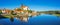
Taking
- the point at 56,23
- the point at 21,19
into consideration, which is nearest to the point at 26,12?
the point at 21,19

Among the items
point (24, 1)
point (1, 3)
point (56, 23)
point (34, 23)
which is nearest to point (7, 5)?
point (1, 3)

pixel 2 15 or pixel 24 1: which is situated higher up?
pixel 24 1

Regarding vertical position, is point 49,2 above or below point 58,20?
above

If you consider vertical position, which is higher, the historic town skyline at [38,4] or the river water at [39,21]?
the historic town skyline at [38,4]

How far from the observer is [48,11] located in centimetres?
378

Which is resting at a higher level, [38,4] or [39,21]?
[38,4]

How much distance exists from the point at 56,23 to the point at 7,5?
3.48 feet

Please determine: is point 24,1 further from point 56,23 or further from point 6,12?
point 56,23

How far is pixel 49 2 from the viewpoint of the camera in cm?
377

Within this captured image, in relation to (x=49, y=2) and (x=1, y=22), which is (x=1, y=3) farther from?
(x=49, y=2)

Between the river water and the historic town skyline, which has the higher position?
the historic town skyline

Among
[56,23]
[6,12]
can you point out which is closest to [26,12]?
[6,12]

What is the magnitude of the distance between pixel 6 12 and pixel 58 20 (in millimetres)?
1066

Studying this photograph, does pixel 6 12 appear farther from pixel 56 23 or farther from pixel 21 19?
pixel 56 23
